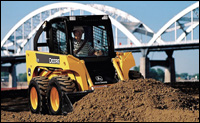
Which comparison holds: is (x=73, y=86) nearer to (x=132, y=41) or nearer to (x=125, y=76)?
(x=125, y=76)

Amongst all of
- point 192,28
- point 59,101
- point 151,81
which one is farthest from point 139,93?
point 192,28

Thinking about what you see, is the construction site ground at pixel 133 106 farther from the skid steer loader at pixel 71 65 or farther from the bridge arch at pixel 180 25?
the bridge arch at pixel 180 25

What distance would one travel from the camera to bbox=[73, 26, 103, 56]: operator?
9.91 meters

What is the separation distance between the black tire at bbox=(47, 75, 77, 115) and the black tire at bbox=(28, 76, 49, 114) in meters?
0.35

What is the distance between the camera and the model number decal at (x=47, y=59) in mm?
9797

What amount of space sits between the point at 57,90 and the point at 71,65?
0.76m

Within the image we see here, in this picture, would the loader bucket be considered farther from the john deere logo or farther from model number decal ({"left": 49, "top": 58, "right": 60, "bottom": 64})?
model number decal ({"left": 49, "top": 58, "right": 60, "bottom": 64})

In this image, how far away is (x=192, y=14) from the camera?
2083 inches

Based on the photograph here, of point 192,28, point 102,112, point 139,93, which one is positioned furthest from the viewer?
point 192,28

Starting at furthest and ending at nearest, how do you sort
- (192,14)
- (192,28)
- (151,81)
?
(192,28) → (192,14) → (151,81)

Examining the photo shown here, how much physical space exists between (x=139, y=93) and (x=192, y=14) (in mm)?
46613

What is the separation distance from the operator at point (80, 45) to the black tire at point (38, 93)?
53.3 inches

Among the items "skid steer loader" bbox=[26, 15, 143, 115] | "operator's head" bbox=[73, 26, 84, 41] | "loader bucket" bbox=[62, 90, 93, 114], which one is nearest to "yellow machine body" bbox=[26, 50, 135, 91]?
"skid steer loader" bbox=[26, 15, 143, 115]

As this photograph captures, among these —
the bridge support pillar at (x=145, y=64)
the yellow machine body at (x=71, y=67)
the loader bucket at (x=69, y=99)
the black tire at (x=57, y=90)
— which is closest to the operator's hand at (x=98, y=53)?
the yellow machine body at (x=71, y=67)
